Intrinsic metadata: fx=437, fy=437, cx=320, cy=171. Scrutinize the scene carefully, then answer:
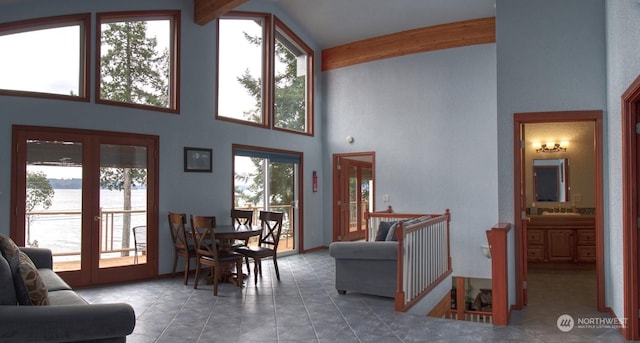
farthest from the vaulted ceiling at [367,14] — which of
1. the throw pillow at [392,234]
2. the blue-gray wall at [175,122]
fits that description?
the throw pillow at [392,234]

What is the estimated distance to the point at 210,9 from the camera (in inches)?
244

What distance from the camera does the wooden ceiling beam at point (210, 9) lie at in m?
5.94

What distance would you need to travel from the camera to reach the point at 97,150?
546 centimetres

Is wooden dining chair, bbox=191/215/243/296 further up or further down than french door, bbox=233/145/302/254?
further down

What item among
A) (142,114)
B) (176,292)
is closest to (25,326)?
(176,292)

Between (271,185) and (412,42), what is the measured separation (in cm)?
365

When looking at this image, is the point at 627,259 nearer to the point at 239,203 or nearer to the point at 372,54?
the point at 239,203

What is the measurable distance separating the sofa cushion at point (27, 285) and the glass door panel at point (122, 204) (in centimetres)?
323

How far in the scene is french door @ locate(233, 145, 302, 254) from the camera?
7.24 m

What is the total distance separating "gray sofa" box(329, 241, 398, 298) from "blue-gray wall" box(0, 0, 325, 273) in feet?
8.12

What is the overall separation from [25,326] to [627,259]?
4303 millimetres

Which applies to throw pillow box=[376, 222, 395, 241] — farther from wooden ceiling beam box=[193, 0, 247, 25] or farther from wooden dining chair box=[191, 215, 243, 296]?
→ wooden ceiling beam box=[193, 0, 247, 25]

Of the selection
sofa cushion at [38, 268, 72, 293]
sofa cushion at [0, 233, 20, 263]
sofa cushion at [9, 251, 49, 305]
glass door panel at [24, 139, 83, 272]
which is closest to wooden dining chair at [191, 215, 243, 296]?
glass door panel at [24, 139, 83, 272]

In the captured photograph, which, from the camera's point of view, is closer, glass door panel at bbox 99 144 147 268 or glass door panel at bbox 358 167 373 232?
glass door panel at bbox 99 144 147 268
